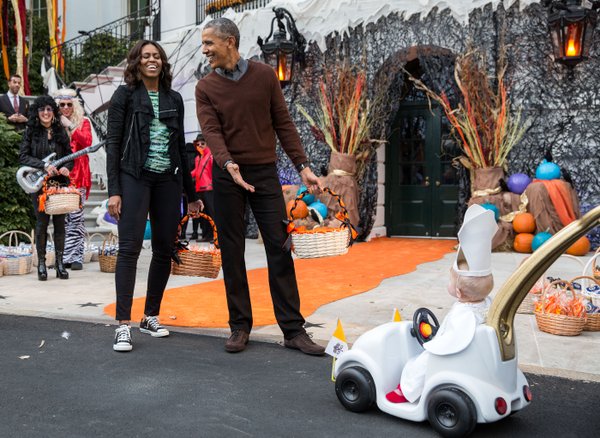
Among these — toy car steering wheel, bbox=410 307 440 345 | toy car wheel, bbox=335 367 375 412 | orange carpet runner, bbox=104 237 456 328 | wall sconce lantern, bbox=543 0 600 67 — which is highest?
wall sconce lantern, bbox=543 0 600 67

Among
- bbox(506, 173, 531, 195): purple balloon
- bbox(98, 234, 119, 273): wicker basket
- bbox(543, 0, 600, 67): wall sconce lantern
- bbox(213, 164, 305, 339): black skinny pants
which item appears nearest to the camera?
bbox(213, 164, 305, 339): black skinny pants

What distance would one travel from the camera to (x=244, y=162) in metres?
3.37

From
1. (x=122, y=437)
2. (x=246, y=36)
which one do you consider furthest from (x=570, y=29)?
(x=122, y=437)

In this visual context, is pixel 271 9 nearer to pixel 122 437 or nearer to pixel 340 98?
pixel 340 98

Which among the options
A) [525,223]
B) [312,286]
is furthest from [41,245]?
[525,223]

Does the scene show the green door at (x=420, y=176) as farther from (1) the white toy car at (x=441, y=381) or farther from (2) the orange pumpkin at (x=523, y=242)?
(1) the white toy car at (x=441, y=381)

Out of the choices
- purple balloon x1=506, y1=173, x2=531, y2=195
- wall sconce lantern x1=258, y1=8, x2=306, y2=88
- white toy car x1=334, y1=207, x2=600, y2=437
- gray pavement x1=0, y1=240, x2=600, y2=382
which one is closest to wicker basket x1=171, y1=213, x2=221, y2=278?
gray pavement x1=0, y1=240, x2=600, y2=382

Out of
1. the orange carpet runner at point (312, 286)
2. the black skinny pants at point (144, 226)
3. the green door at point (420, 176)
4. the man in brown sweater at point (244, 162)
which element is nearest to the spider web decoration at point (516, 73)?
the green door at point (420, 176)

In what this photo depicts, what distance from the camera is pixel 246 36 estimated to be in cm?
1063

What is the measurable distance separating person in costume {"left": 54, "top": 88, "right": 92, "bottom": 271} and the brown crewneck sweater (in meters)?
3.55

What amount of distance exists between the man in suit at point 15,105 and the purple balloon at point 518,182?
20.7 feet

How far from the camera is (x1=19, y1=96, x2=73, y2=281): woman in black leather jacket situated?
5.87 meters

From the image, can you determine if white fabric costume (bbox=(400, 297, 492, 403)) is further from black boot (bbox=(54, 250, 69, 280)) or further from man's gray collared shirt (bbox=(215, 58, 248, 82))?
black boot (bbox=(54, 250, 69, 280))

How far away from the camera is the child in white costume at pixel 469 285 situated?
2.25 meters
